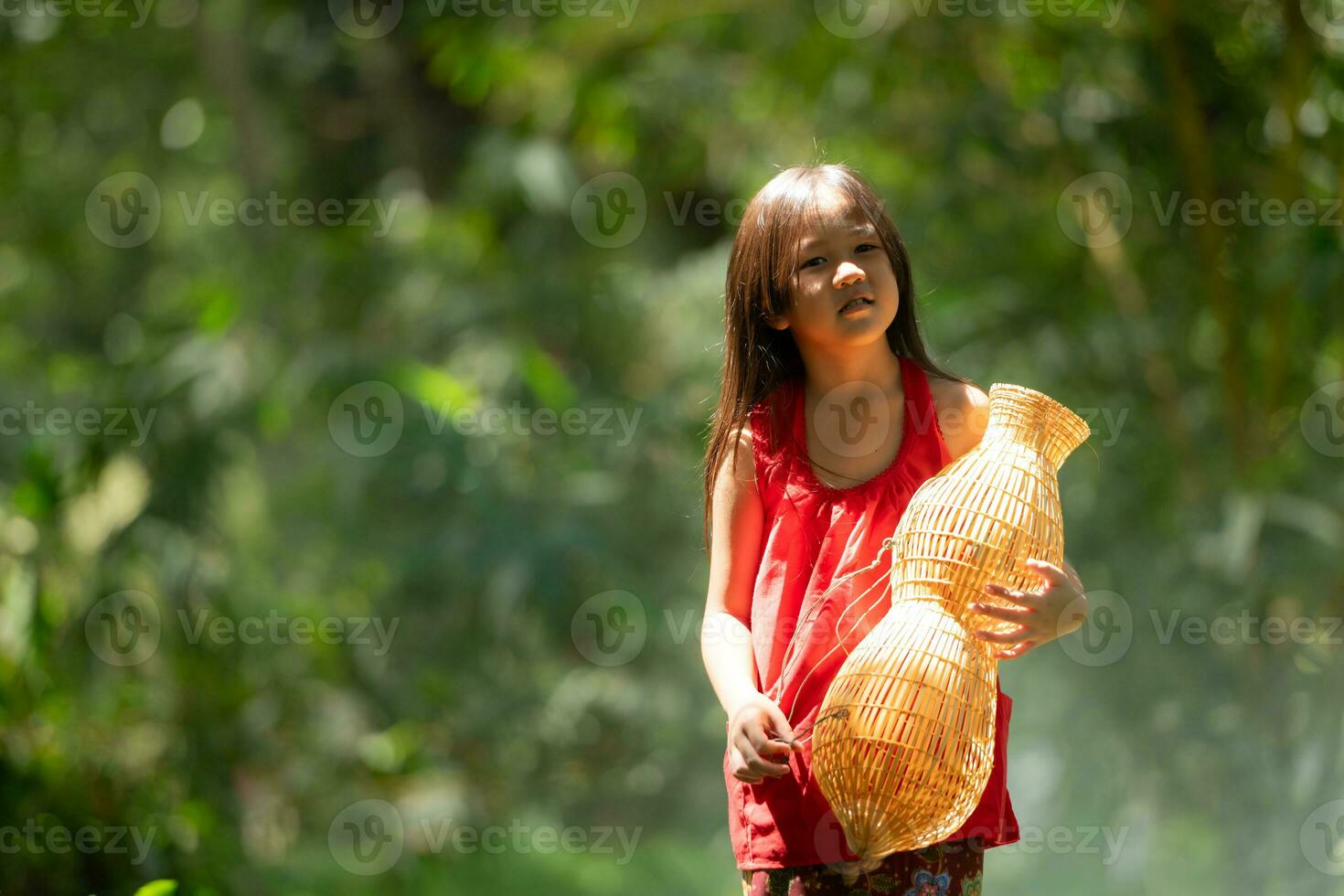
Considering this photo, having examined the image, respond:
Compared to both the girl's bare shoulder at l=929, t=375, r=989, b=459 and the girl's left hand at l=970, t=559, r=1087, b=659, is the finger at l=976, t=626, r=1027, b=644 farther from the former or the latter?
the girl's bare shoulder at l=929, t=375, r=989, b=459

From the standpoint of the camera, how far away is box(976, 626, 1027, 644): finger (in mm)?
1268

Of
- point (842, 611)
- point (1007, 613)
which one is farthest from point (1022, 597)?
point (842, 611)

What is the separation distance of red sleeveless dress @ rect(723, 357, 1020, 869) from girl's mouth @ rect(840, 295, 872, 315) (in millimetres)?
125

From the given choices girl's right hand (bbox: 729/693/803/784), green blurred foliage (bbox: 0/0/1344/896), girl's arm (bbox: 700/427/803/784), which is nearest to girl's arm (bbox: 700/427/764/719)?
girl's arm (bbox: 700/427/803/784)

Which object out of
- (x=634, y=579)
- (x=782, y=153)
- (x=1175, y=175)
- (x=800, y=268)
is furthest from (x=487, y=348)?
(x=800, y=268)

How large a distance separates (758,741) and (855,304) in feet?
1.47

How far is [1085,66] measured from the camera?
3.91 m

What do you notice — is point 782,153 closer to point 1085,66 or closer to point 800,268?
point 1085,66

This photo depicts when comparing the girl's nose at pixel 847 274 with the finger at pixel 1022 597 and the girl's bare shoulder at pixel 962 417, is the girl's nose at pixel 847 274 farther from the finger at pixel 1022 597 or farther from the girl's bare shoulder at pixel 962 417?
the finger at pixel 1022 597

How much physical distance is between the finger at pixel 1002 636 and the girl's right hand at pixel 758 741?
200 millimetres

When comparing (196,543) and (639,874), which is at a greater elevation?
(196,543)

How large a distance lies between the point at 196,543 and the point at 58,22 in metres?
2.42

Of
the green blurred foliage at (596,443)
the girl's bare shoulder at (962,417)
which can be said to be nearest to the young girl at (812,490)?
the girl's bare shoulder at (962,417)

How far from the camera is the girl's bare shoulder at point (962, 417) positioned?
1444 millimetres
